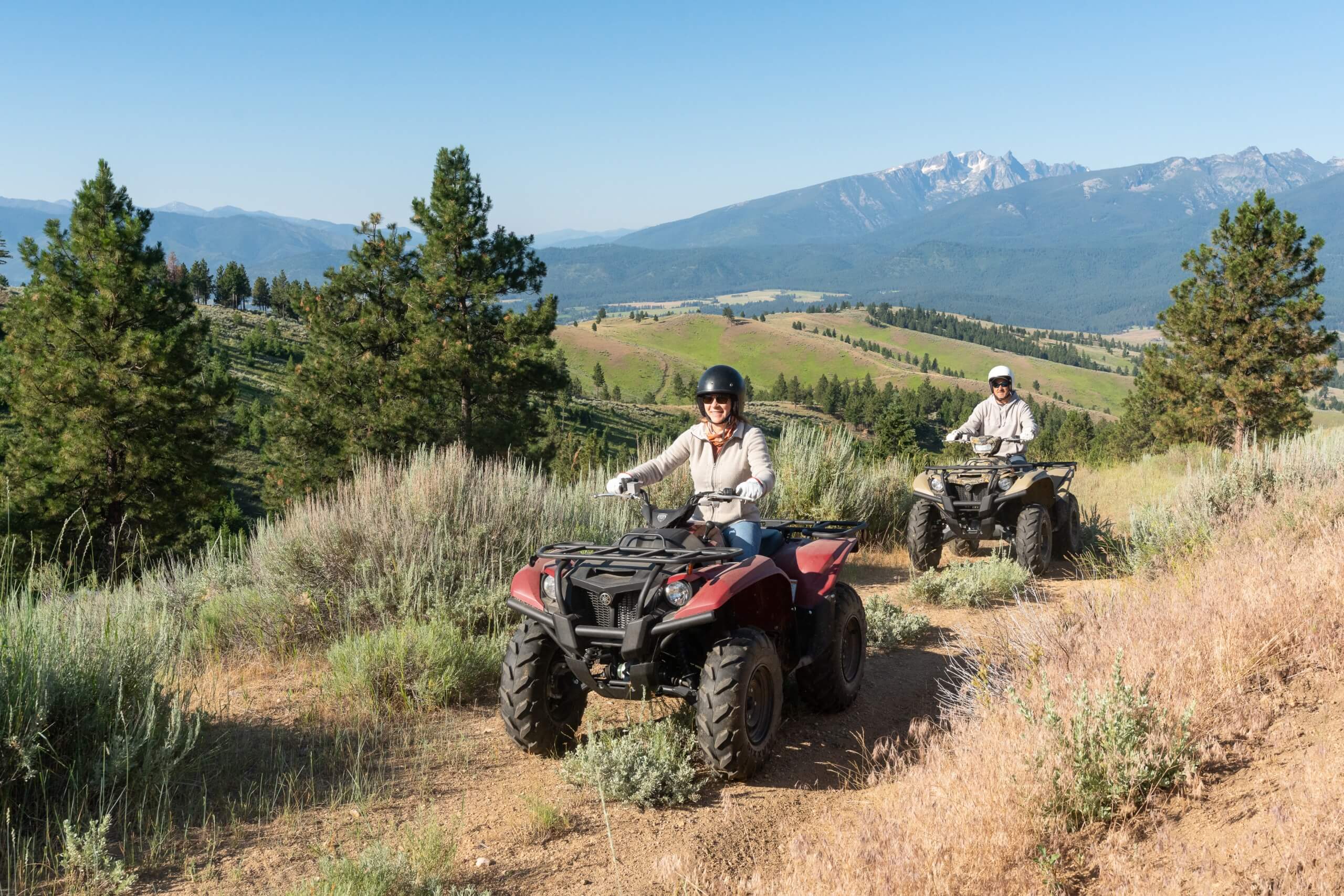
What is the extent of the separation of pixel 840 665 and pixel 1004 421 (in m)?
6.20

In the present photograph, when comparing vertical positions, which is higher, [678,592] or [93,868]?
[678,592]

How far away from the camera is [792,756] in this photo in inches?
191

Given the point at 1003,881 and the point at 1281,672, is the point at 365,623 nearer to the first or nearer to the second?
the point at 1003,881

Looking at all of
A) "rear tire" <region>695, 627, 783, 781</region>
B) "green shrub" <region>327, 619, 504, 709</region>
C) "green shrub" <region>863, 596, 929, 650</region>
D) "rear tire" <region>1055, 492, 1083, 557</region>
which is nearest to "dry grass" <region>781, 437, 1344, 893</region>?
"rear tire" <region>695, 627, 783, 781</region>

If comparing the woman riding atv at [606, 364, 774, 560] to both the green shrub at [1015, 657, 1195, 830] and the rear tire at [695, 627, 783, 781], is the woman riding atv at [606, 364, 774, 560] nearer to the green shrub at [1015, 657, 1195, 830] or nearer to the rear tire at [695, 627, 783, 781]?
the rear tire at [695, 627, 783, 781]

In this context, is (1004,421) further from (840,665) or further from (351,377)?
(351,377)

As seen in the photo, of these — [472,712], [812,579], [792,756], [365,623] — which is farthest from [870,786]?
[365,623]

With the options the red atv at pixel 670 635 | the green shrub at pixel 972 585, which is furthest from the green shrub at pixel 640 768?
the green shrub at pixel 972 585

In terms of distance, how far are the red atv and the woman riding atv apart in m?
0.23

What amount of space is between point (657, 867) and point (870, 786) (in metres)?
1.39

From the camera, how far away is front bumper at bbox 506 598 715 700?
4.16m

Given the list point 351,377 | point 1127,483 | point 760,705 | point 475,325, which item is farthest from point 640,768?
point 351,377

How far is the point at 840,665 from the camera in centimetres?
538

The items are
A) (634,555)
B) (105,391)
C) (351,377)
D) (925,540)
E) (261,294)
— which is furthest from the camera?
(261,294)
